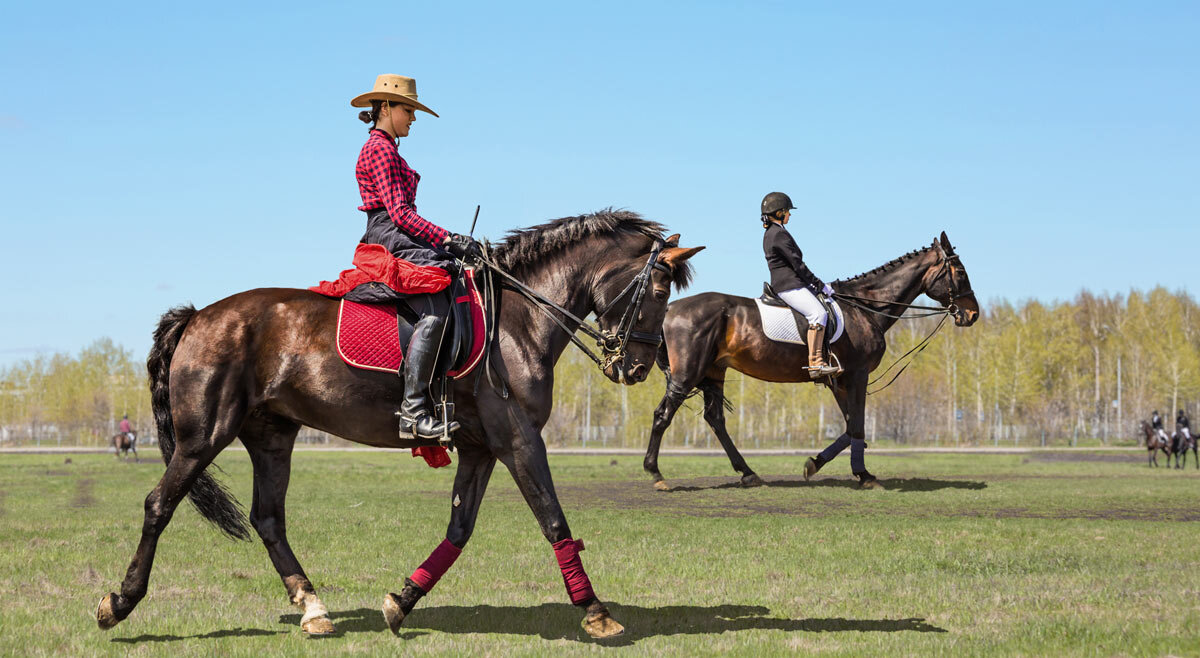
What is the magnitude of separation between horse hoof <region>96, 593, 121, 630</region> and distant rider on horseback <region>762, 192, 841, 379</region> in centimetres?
1146

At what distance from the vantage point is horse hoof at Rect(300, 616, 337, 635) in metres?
7.31

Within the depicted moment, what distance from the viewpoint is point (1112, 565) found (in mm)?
10375

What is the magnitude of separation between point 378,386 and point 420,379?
408mm

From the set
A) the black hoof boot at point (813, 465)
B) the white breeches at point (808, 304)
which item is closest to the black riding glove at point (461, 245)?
the white breeches at point (808, 304)

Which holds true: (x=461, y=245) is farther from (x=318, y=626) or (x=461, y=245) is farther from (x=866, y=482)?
(x=866, y=482)

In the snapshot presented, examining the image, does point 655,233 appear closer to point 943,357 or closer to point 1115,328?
point 943,357

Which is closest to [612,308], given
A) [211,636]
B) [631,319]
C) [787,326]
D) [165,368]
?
[631,319]

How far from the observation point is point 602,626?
726 cm

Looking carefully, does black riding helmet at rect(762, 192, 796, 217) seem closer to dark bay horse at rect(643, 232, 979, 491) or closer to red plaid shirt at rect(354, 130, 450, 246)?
dark bay horse at rect(643, 232, 979, 491)

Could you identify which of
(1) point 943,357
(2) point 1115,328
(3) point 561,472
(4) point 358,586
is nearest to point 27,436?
(1) point 943,357

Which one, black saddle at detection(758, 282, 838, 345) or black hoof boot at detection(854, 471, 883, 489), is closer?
black saddle at detection(758, 282, 838, 345)

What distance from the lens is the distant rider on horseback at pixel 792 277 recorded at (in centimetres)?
1656

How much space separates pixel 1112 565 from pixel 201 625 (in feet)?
27.2

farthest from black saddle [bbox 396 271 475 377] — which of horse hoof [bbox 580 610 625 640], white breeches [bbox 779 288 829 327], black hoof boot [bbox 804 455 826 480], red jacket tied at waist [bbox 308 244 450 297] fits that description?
black hoof boot [bbox 804 455 826 480]
